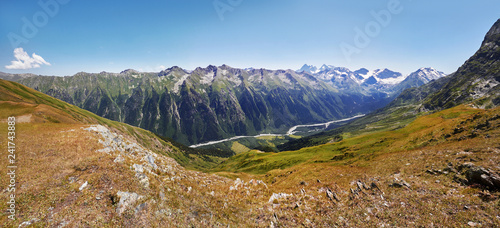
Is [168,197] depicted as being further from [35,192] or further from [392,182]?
[392,182]

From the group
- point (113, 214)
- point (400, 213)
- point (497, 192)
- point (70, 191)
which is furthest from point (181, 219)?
point (497, 192)

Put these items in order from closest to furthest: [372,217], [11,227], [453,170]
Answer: [11,227], [372,217], [453,170]

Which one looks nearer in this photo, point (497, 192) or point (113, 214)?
point (113, 214)

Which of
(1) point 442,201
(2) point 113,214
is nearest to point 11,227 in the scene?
(2) point 113,214

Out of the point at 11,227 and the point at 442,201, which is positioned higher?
the point at 11,227

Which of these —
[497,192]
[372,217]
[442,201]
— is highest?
[497,192]

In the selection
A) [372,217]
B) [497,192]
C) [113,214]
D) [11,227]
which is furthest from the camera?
[372,217]

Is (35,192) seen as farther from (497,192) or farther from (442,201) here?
(497,192)

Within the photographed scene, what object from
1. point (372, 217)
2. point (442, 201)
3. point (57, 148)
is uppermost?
point (57, 148)

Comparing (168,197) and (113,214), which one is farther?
(168,197)
